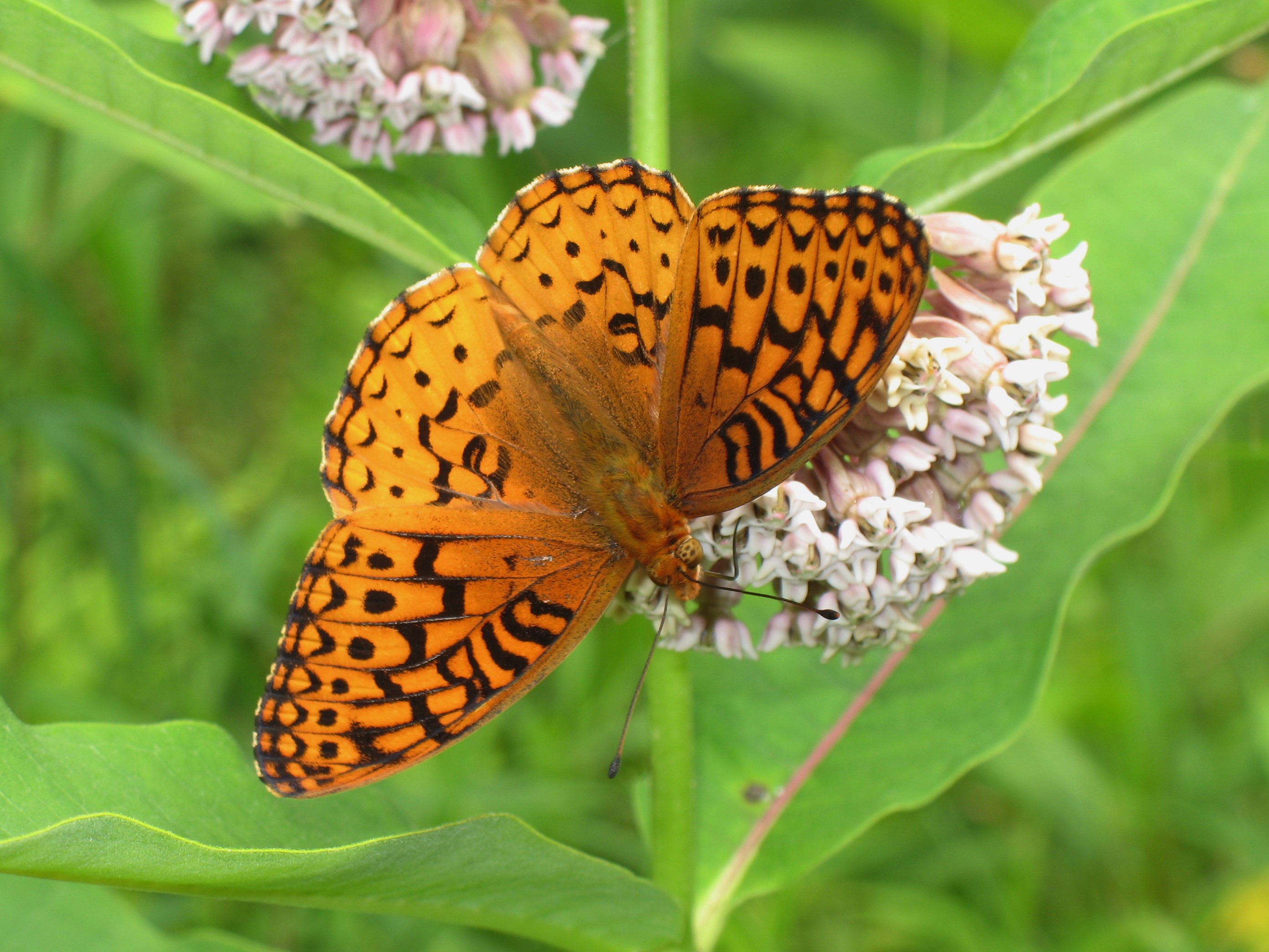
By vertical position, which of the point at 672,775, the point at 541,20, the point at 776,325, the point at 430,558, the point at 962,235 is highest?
the point at 541,20

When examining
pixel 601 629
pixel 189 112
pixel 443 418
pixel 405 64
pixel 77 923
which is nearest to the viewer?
pixel 189 112

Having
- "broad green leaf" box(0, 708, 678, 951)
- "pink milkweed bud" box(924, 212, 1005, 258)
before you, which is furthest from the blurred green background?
"pink milkweed bud" box(924, 212, 1005, 258)

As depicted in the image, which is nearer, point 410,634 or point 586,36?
point 410,634

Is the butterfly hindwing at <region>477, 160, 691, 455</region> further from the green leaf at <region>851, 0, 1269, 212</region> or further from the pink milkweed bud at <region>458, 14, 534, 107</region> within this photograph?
the green leaf at <region>851, 0, 1269, 212</region>

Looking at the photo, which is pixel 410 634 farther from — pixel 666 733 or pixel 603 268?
pixel 603 268

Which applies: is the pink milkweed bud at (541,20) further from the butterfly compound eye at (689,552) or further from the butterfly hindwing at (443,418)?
the butterfly compound eye at (689,552)

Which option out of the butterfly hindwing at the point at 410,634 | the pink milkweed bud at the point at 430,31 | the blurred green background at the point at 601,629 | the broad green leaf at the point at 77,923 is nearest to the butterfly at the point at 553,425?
the butterfly hindwing at the point at 410,634

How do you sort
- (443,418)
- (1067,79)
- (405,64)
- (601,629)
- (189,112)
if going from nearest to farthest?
(189,112) < (1067,79) < (405,64) < (443,418) < (601,629)

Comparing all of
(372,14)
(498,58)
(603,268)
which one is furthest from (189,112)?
(603,268)
